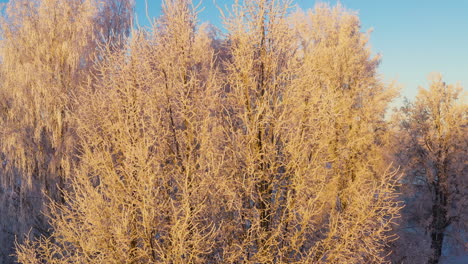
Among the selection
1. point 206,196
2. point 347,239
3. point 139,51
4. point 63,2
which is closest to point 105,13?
point 63,2

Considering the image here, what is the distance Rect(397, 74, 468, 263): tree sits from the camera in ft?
46.2

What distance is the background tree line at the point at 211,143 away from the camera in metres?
5.32

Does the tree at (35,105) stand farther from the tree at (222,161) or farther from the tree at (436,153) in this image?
the tree at (436,153)

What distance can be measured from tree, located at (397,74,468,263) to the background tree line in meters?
0.07

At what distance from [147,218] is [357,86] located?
423 inches

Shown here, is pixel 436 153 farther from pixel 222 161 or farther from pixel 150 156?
pixel 150 156

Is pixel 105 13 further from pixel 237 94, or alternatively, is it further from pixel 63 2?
pixel 237 94

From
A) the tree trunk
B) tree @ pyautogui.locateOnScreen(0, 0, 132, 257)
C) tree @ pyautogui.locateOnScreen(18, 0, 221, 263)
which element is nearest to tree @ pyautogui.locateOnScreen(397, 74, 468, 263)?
the tree trunk

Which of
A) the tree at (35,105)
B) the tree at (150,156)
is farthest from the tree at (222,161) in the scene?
the tree at (35,105)

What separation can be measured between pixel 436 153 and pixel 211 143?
13483 mm

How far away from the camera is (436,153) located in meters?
14.5

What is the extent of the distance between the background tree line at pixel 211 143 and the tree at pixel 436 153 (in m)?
0.07

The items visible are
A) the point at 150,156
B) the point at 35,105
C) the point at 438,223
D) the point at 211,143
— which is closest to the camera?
the point at 150,156

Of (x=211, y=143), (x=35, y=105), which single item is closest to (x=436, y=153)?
(x=211, y=143)
